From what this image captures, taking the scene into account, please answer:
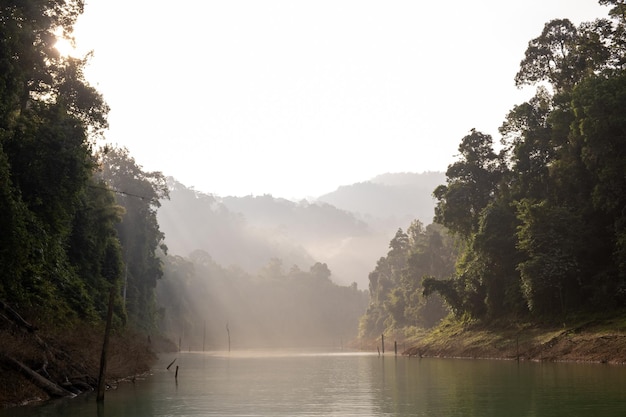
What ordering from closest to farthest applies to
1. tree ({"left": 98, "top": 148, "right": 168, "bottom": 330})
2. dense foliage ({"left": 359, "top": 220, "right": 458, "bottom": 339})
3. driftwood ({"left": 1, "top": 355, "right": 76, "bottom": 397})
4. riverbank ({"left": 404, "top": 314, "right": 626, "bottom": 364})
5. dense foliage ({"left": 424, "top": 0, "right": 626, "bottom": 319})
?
driftwood ({"left": 1, "top": 355, "right": 76, "bottom": 397}) < riverbank ({"left": 404, "top": 314, "right": 626, "bottom": 364}) < dense foliage ({"left": 424, "top": 0, "right": 626, "bottom": 319}) < tree ({"left": 98, "top": 148, "right": 168, "bottom": 330}) < dense foliage ({"left": 359, "top": 220, "right": 458, "bottom": 339})

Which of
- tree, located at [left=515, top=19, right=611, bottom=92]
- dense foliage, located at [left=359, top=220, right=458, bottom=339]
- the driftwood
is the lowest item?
the driftwood

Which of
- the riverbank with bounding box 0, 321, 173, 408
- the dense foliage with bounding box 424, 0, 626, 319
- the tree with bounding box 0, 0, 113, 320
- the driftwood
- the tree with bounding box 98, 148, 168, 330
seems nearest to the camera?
the riverbank with bounding box 0, 321, 173, 408

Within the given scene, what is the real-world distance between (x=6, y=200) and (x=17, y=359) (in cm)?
1151

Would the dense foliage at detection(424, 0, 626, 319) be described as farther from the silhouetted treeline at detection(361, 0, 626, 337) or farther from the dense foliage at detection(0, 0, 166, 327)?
the dense foliage at detection(0, 0, 166, 327)

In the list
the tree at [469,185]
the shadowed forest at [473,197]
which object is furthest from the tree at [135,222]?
the tree at [469,185]

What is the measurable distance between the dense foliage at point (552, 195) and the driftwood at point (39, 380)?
4316cm

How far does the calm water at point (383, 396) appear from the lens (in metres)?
27.4

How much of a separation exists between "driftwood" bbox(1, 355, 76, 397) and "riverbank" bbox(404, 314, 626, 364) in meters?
38.9

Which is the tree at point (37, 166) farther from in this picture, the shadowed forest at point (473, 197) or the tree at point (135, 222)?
the tree at point (135, 222)

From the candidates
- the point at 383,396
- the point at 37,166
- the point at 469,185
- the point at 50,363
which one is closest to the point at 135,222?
the point at 469,185

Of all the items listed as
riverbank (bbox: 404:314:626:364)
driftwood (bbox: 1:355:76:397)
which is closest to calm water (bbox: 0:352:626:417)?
driftwood (bbox: 1:355:76:397)

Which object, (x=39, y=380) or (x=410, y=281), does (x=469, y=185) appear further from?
(x=39, y=380)

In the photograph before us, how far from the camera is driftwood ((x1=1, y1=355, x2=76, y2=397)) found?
28672 millimetres

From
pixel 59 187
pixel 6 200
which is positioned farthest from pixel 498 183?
pixel 6 200
